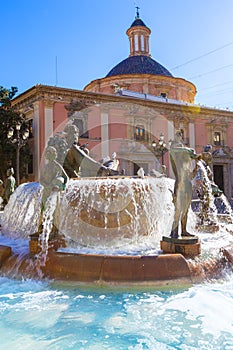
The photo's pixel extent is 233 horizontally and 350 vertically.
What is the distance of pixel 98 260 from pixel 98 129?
17687 millimetres

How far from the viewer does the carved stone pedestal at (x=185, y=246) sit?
3.89 m

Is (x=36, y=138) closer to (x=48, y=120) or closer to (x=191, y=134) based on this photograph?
(x=48, y=120)

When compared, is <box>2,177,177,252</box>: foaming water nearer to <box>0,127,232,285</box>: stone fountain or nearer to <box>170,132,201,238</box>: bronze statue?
<box>0,127,232,285</box>: stone fountain

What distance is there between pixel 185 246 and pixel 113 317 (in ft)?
4.84

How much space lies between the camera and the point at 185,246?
3904mm

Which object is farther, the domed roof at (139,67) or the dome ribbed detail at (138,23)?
the dome ribbed detail at (138,23)

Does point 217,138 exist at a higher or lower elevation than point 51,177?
higher

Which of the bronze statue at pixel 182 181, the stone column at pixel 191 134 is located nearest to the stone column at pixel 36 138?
the stone column at pixel 191 134

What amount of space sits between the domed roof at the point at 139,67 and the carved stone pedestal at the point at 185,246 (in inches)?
898

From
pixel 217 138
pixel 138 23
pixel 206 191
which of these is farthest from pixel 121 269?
pixel 138 23

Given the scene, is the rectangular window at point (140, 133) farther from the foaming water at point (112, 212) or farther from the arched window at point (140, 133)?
the foaming water at point (112, 212)

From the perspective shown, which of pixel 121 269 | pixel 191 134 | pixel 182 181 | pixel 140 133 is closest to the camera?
pixel 121 269

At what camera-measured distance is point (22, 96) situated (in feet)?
67.3

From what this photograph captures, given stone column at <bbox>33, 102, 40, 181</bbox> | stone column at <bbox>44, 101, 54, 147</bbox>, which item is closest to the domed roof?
stone column at <bbox>44, 101, 54, 147</bbox>
